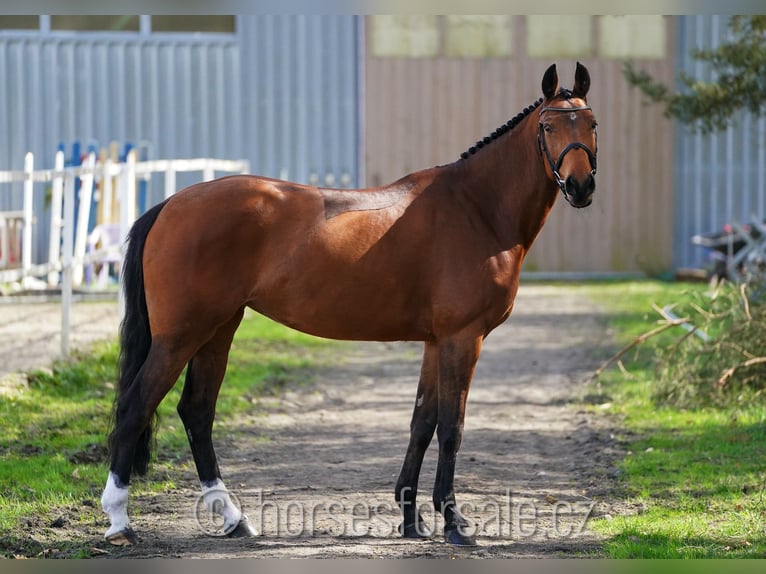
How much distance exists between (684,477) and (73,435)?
3.92 meters

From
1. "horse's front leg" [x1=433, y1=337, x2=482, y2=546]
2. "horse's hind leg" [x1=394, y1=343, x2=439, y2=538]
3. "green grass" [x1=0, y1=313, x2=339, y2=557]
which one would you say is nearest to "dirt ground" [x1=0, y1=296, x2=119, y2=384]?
"green grass" [x1=0, y1=313, x2=339, y2=557]

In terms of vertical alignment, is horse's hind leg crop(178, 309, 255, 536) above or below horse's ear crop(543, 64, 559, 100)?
below

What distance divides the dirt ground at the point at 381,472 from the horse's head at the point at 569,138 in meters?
1.68

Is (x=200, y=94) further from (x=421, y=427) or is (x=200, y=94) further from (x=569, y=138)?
(x=569, y=138)

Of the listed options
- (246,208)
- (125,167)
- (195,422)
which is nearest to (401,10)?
(246,208)

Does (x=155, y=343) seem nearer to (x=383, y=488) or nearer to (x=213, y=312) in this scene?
(x=213, y=312)

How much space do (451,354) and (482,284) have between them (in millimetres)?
369

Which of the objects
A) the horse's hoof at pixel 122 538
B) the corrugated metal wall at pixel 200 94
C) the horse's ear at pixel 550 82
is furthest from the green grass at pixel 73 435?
the corrugated metal wall at pixel 200 94

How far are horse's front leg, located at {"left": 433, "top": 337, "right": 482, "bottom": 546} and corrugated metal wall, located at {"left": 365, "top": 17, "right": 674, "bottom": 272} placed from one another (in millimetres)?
16020

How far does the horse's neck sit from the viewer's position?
18.9ft

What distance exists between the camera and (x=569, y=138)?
17.8ft

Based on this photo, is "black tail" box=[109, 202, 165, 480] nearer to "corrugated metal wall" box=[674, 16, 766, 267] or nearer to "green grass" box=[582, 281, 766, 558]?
"green grass" box=[582, 281, 766, 558]

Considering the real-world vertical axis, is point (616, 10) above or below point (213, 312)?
above

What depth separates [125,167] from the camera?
12344 millimetres
